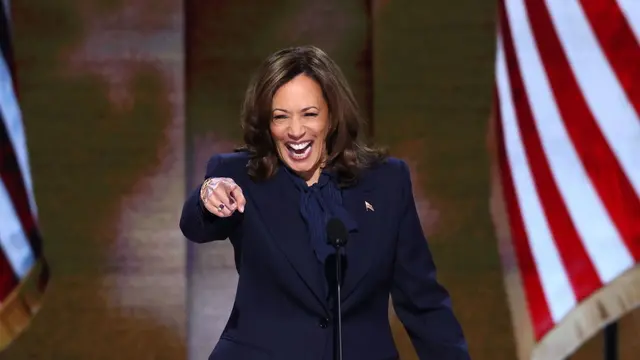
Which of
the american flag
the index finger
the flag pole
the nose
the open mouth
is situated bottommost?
the flag pole

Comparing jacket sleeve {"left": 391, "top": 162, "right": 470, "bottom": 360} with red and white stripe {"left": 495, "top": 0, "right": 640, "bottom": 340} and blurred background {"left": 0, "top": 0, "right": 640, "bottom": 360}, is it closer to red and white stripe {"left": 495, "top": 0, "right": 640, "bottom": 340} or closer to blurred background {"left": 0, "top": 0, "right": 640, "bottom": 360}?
red and white stripe {"left": 495, "top": 0, "right": 640, "bottom": 340}

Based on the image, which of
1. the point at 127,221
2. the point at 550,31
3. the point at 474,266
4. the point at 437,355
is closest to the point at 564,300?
the point at 474,266

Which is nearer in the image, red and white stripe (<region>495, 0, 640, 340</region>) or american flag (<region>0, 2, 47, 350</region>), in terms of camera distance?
red and white stripe (<region>495, 0, 640, 340</region>)

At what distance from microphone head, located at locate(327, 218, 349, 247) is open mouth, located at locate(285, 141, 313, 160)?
0.72 ft

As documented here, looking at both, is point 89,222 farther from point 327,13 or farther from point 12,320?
point 327,13

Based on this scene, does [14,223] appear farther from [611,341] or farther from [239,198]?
[611,341]

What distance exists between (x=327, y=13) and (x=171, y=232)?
876 mm

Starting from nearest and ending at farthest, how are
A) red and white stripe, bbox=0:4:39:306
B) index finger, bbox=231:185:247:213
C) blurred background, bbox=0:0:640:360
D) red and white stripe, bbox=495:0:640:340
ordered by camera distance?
index finger, bbox=231:185:247:213 < red and white stripe, bbox=495:0:640:340 < red and white stripe, bbox=0:4:39:306 < blurred background, bbox=0:0:640:360

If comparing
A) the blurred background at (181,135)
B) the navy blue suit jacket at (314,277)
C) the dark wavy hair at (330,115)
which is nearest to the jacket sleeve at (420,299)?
the navy blue suit jacket at (314,277)

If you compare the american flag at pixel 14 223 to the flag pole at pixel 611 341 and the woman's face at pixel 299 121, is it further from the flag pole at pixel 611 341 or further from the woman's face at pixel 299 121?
the flag pole at pixel 611 341

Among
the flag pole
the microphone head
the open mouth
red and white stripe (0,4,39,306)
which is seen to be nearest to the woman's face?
the open mouth

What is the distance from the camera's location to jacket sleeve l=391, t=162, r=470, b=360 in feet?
4.81

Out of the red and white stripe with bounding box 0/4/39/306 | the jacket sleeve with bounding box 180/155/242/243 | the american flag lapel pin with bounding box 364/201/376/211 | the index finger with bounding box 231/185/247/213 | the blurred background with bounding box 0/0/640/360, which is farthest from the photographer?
the blurred background with bounding box 0/0/640/360

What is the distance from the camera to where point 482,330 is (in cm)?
279
